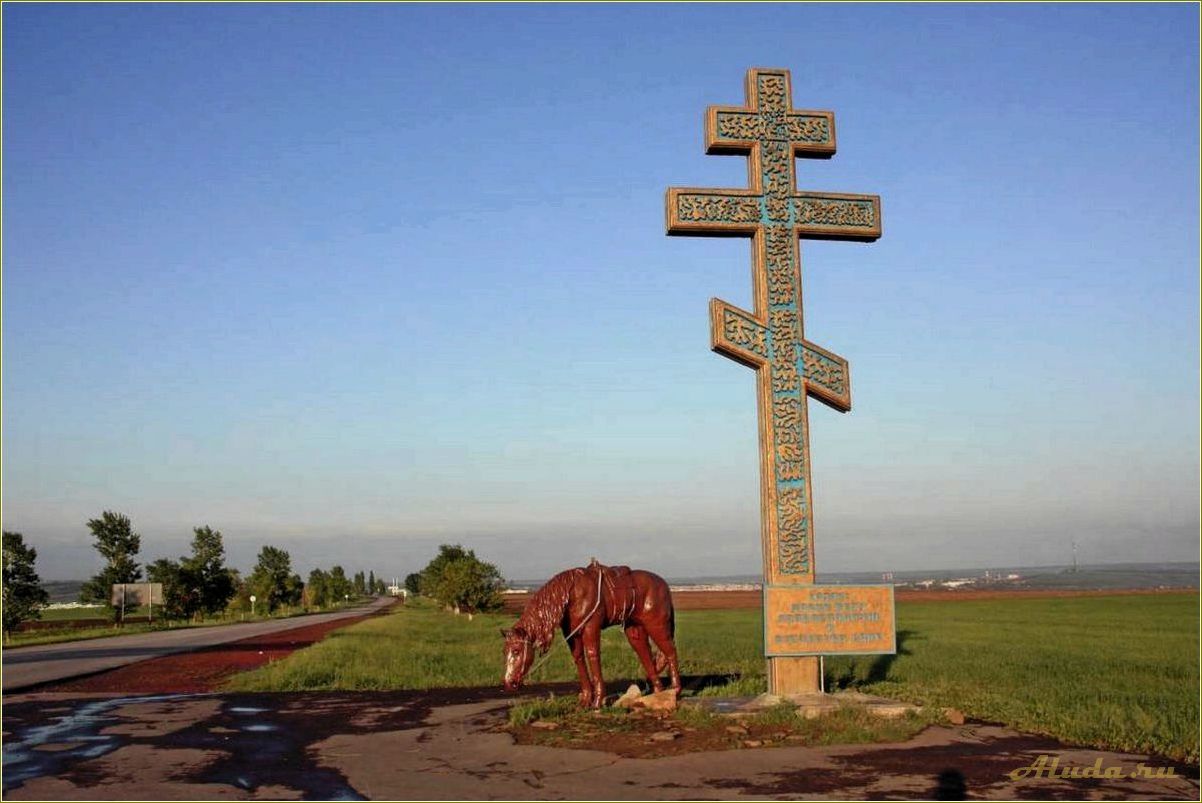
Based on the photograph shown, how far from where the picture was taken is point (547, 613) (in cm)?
1332

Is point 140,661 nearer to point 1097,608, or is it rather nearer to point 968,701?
point 968,701

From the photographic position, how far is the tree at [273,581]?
78.1 metres

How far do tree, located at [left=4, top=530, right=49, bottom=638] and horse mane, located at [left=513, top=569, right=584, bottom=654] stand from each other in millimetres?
35426

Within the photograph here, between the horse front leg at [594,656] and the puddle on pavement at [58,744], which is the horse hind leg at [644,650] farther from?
the puddle on pavement at [58,744]

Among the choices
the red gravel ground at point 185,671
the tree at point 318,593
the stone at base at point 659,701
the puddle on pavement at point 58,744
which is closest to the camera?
the puddle on pavement at point 58,744

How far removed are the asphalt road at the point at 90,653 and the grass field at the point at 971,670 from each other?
5136mm

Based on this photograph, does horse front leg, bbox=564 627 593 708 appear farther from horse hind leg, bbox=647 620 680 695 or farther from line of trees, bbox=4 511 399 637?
line of trees, bbox=4 511 399 637

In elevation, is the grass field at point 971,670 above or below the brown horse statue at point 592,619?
below

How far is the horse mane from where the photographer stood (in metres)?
13.3

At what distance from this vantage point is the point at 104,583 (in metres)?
50.8

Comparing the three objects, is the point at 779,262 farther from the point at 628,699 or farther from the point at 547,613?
the point at 628,699

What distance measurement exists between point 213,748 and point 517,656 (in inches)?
152

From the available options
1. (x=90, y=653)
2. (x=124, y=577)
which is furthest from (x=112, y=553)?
(x=90, y=653)

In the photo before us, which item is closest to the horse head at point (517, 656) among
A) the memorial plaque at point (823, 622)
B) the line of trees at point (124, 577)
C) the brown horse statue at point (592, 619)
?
the brown horse statue at point (592, 619)
